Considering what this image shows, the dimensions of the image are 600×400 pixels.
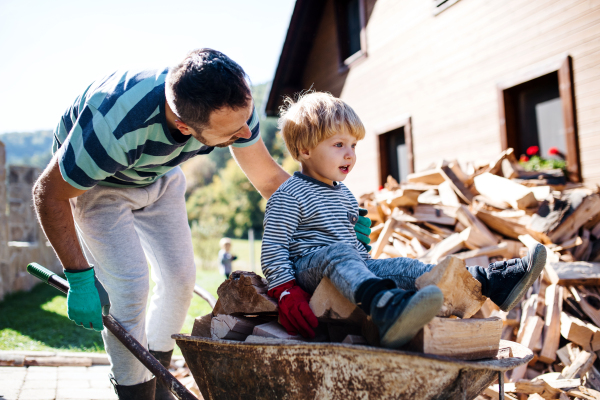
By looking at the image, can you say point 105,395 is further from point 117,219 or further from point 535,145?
point 535,145

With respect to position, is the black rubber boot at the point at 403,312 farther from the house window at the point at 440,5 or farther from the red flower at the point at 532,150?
the house window at the point at 440,5

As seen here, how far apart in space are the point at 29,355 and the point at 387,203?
3.70 m

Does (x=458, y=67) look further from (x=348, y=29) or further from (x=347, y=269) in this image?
(x=347, y=269)

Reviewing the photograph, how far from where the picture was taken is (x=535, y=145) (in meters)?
A: 5.57

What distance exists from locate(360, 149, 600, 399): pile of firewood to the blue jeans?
0.22 metres

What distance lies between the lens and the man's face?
1.69 metres

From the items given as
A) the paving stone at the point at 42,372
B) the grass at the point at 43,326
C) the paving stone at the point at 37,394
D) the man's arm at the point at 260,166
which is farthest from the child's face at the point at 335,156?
the grass at the point at 43,326

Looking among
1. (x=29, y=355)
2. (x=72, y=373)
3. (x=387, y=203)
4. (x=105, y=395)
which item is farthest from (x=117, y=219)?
(x=387, y=203)

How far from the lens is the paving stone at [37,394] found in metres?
2.73

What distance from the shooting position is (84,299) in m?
1.87

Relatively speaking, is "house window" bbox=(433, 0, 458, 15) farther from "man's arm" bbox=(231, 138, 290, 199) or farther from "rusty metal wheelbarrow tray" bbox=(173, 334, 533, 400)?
"rusty metal wheelbarrow tray" bbox=(173, 334, 533, 400)

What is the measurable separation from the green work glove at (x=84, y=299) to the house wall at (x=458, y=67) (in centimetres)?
301

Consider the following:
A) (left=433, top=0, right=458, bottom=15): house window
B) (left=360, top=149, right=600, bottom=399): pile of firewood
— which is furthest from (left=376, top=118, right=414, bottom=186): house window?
(left=360, top=149, right=600, bottom=399): pile of firewood

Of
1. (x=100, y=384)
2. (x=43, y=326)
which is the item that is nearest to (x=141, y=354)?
(x=100, y=384)
